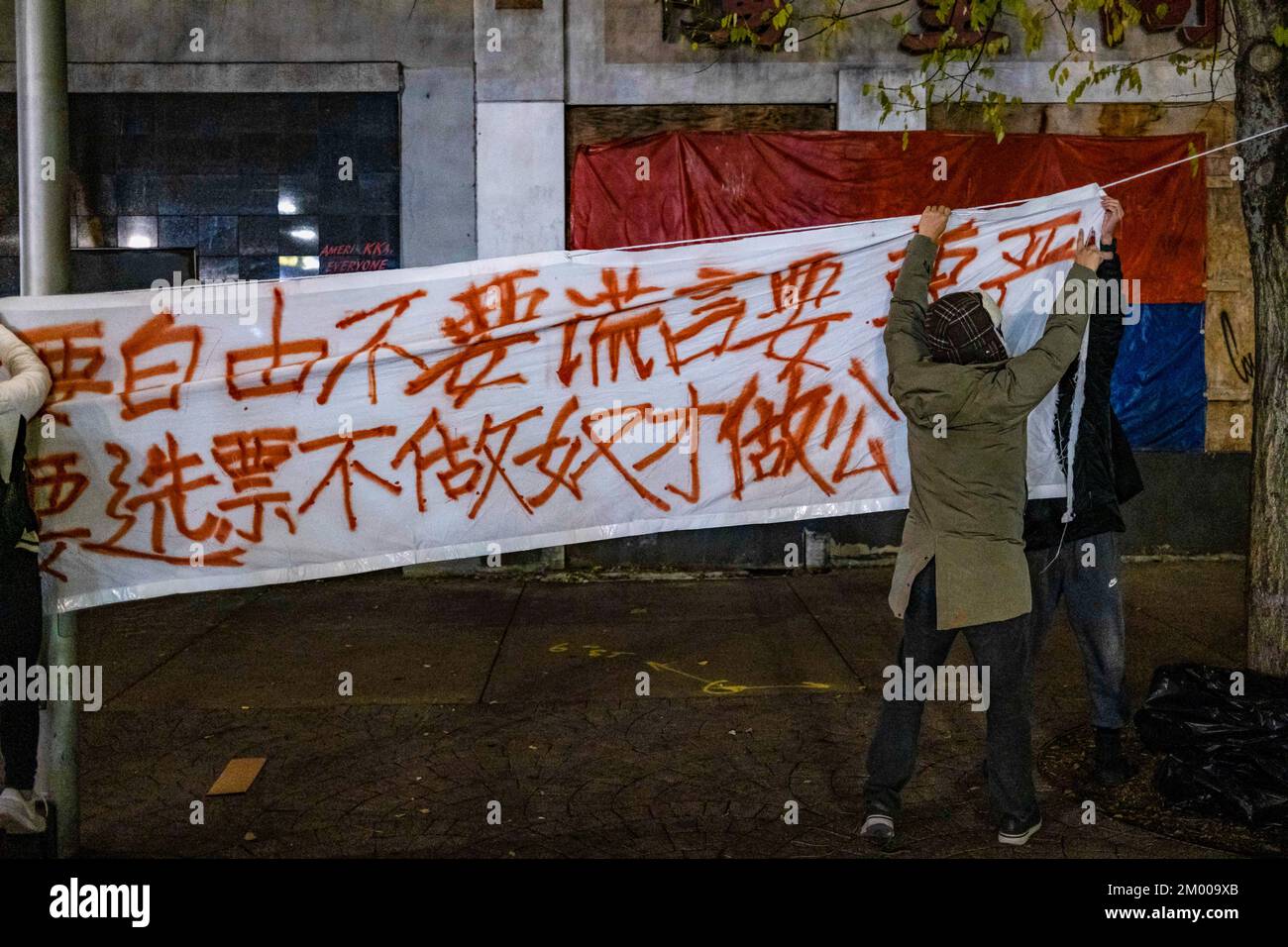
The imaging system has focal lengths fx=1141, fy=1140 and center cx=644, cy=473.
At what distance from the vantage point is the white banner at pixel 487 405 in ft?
13.5

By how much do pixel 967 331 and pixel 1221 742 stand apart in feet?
5.77

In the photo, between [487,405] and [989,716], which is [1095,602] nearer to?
[989,716]

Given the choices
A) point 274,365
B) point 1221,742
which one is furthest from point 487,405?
point 1221,742

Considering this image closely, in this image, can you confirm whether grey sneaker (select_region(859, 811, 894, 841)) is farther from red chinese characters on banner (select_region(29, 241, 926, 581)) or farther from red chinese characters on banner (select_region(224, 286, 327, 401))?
red chinese characters on banner (select_region(224, 286, 327, 401))

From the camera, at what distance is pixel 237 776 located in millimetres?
4617

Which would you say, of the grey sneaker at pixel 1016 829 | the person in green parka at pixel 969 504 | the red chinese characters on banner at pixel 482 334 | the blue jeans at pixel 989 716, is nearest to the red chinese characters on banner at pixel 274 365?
the red chinese characters on banner at pixel 482 334

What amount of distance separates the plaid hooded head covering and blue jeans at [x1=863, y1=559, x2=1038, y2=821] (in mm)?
708

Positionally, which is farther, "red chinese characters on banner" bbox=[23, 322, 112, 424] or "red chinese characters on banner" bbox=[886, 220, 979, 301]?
"red chinese characters on banner" bbox=[886, 220, 979, 301]

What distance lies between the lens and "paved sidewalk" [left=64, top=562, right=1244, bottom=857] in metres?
4.07

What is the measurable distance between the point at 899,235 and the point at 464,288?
1680 mm

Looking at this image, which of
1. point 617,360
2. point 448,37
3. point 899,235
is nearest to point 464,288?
point 617,360

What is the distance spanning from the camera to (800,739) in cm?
498

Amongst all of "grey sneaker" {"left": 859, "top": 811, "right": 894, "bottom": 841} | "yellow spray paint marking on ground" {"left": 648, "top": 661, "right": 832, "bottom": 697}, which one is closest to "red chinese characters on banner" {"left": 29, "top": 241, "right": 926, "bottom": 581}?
"grey sneaker" {"left": 859, "top": 811, "right": 894, "bottom": 841}
